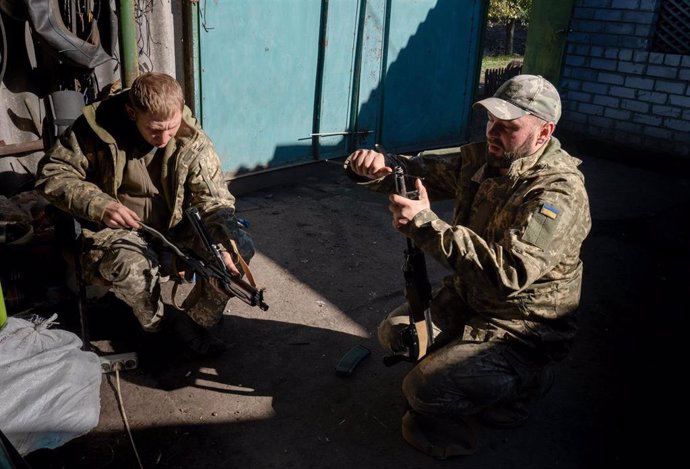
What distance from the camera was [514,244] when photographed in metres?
2.74

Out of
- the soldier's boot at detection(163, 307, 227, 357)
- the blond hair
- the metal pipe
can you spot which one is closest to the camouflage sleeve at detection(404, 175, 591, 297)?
the blond hair

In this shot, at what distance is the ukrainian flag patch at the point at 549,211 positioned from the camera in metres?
2.78

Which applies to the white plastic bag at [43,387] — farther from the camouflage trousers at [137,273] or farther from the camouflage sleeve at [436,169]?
the camouflage sleeve at [436,169]

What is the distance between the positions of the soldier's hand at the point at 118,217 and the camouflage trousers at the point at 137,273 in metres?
0.17

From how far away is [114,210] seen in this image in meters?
3.37

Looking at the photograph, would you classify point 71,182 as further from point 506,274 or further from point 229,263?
point 506,274

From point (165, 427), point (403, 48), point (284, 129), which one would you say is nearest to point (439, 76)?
point (403, 48)

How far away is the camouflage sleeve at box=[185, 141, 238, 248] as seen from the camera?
3611mm

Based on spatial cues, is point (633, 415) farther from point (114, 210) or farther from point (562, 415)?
point (114, 210)

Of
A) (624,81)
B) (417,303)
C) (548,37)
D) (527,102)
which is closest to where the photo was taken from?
(527,102)

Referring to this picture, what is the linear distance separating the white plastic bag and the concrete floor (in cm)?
37

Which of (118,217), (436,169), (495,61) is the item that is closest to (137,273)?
(118,217)

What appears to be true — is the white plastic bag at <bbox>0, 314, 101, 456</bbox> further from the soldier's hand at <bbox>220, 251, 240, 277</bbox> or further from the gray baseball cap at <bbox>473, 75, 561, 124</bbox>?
the gray baseball cap at <bbox>473, 75, 561, 124</bbox>

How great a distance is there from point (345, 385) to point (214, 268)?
105 centimetres
